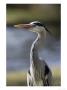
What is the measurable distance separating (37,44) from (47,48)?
82 millimetres

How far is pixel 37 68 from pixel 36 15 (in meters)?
0.41

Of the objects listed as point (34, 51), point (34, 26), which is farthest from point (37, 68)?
point (34, 26)

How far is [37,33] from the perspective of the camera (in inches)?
56.6

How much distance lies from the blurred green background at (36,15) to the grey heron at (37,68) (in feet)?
0.13

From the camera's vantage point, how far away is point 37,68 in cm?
143

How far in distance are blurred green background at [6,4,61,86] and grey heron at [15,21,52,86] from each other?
0.04 metres

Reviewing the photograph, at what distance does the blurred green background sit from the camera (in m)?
1.44

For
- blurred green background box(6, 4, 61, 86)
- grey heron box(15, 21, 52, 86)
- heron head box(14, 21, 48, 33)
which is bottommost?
grey heron box(15, 21, 52, 86)

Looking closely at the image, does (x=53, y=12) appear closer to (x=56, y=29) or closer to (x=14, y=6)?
(x=56, y=29)

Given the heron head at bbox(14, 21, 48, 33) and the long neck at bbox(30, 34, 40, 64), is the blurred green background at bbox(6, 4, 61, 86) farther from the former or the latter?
the long neck at bbox(30, 34, 40, 64)

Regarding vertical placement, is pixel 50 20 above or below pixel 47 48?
above

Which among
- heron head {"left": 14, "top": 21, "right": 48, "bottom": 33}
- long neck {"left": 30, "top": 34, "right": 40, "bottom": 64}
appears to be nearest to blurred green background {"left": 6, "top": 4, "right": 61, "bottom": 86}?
heron head {"left": 14, "top": 21, "right": 48, "bottom": 33}
